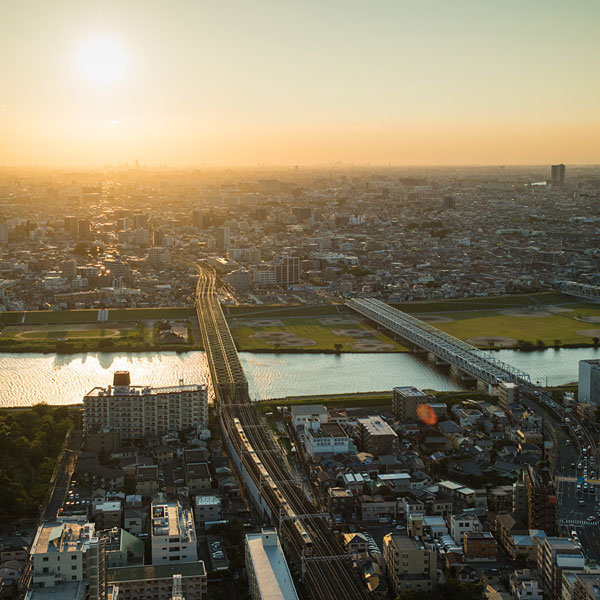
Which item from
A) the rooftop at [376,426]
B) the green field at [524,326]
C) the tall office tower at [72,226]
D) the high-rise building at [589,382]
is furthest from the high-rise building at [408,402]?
the tall office tower at [72,226]

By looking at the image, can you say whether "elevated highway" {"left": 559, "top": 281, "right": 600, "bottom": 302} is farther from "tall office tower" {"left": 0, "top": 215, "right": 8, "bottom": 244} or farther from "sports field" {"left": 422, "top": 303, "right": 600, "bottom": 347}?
"tall office tower" {"left": 0, "top": 215, "right": 8, "bottom": 244}

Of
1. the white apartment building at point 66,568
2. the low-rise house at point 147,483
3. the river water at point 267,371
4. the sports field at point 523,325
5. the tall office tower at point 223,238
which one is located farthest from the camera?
the tall office tower at point 223,238

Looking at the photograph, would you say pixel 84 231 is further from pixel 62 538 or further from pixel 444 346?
pixel 62 538

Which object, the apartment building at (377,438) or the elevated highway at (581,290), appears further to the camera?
the elevated highway at (581,290)

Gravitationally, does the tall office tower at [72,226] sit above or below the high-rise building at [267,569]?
above

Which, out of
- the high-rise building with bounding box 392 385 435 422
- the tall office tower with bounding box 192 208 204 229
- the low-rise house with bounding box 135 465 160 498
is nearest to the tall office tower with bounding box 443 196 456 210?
the tall office tower with bounding box 192 208 204 229

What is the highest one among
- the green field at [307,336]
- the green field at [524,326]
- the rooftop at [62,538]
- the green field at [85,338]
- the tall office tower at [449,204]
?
the tall office tower at [449,204]

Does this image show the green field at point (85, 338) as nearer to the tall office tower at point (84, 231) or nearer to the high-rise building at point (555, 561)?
the high-rise building at point (555, 561)
